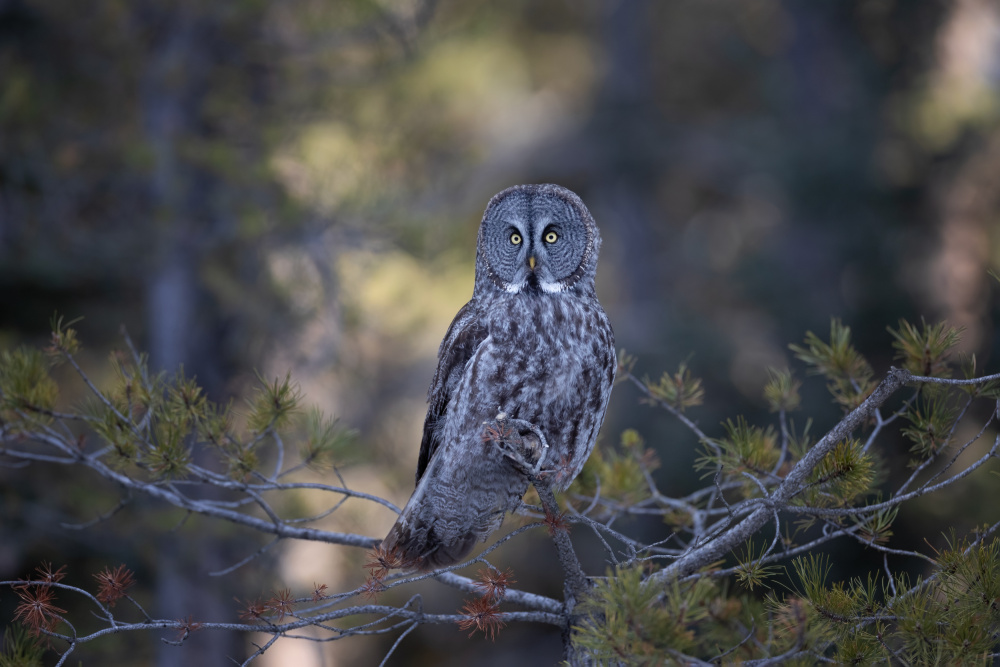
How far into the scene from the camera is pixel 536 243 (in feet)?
8.36

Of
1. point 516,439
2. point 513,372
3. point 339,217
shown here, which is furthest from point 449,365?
point 339,217

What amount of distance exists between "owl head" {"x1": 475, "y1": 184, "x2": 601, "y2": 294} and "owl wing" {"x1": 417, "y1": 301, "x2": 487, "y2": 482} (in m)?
0.13

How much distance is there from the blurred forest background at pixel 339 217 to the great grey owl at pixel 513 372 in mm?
1583

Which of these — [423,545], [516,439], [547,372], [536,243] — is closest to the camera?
[516,439]

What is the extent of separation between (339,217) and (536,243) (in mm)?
3210

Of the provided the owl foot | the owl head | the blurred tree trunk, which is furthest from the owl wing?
the blurred tree trunk

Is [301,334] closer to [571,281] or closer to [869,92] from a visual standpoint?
[571,281]

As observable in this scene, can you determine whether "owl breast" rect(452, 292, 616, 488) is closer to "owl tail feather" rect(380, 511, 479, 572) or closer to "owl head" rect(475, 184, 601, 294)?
"owl head" rect(475, 184, 601, 294)

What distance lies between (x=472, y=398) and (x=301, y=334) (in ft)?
10.9

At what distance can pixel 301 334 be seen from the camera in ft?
18.2

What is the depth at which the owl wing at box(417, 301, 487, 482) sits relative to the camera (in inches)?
99.8

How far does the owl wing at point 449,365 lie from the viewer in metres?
2.54

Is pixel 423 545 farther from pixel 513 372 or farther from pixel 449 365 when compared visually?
pixel 513 372

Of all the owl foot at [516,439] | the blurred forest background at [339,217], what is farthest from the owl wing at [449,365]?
the blurred forest background at [339,217]
